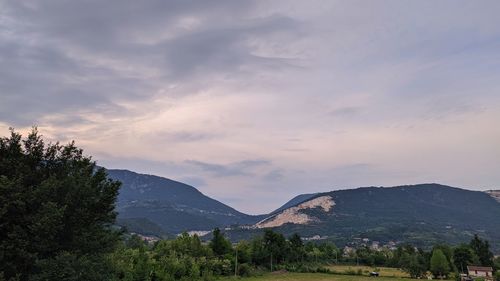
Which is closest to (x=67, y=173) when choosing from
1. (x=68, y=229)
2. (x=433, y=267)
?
(x=68, y=229)

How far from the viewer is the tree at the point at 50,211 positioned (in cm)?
2097

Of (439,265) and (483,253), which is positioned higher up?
(483,253)

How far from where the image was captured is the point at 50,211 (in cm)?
2119

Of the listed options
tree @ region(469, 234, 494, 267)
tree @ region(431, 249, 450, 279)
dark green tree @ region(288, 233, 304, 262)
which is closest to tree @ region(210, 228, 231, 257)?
dark green tree @ region(288, 233, 304, 262)

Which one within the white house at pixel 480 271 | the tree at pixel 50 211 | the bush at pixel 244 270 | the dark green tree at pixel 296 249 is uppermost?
the tree at pixel 50 211

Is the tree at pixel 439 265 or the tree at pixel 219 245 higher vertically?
the tree at pixel 219 245

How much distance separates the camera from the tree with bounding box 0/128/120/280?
20969 mm

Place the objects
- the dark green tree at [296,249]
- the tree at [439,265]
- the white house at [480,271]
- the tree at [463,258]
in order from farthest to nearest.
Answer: the dark green tree at [296,249], the tree at [463,258], the tree at [439,265], the white house at [480,271]

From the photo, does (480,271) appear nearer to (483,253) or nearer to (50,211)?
(483,253)

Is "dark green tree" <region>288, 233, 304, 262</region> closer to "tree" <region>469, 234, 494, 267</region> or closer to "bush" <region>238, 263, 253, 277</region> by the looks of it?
"bush" <region>238, 263, 253, 277</region>

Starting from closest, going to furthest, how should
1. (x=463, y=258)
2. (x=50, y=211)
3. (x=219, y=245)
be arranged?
(x=50, y=211)
(x=219, y=245)
(x=463, y=258)

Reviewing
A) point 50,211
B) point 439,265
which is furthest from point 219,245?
point 50,211

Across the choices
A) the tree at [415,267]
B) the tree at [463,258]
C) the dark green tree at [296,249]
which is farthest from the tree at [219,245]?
the tree at [463,258]

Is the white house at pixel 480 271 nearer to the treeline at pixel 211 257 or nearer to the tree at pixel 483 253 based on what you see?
the tree at pixel 483 253
